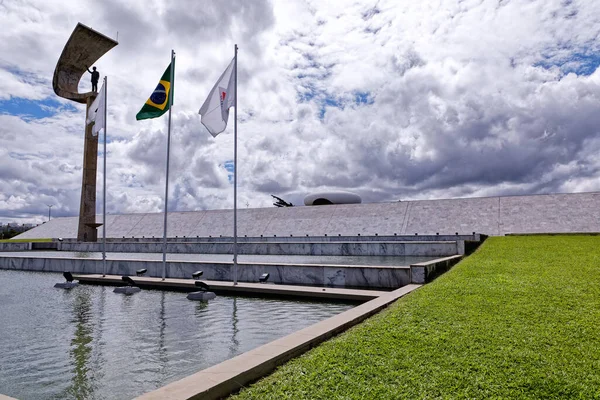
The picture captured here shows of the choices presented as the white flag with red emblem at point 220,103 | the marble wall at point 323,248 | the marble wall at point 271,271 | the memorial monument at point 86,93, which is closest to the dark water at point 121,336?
the marble wall at point 271,271

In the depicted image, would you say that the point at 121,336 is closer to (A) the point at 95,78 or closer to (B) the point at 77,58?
(A) the point at 95,78

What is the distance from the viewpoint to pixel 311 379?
303cm

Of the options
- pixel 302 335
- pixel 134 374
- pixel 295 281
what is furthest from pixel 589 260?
Answer: pixel 134 374

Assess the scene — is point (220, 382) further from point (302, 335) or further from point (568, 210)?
point (568, 210)

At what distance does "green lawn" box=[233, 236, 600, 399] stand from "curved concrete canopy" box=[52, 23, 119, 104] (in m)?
24.7

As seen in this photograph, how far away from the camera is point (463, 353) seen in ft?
11.4

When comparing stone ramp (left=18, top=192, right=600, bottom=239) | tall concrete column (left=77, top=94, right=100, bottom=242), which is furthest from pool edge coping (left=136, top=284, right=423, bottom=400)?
tall concrete column (left=77, top=94, right=100, bottom=242)

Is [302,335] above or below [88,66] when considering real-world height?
below

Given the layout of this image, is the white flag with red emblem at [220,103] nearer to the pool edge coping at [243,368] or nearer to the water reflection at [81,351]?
the water reflection at [81,351]

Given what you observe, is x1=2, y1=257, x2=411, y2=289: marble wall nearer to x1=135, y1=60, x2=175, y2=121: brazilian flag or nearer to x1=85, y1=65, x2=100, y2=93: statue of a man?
x1=135, y1=60, x2=175, y2=121: brazilian flag

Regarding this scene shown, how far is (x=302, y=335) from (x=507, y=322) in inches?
80.6

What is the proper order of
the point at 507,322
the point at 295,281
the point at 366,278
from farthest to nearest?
the point at 295,281
the point at 366,278
the point at 507,322

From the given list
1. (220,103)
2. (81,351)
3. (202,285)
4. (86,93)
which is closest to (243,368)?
(81,351)

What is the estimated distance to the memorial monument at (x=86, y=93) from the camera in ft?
80.9
